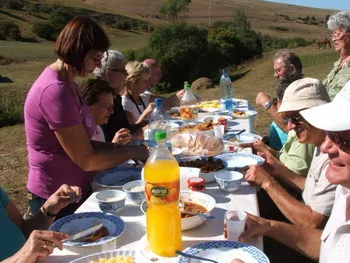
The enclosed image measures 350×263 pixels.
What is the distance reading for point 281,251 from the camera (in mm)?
2646

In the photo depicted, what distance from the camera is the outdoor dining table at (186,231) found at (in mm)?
1753

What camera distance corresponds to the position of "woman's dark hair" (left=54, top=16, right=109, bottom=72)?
8.37 ft

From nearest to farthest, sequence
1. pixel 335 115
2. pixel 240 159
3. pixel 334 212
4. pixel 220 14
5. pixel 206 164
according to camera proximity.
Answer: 1. pixel 335 115
2. pixel 334 212
3. pixel 206 164
4. pixel 240 159
5. pixel 220 14

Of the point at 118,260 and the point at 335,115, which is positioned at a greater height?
the point at 335,115

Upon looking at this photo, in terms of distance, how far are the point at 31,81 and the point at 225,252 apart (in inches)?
643

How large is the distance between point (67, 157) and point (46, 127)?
247 millimetres

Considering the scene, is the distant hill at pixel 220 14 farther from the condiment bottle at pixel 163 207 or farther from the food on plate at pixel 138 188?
the condiment bottle at pixel 163 207

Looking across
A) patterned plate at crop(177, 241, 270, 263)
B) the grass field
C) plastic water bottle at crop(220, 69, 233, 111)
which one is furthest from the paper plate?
the grass field

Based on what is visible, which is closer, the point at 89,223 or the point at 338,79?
the point at 89,223

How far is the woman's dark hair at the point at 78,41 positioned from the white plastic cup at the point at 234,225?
142cm

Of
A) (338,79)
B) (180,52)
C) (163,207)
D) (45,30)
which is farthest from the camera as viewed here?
(45,30)

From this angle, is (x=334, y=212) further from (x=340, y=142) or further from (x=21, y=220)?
(x=21, y=220)

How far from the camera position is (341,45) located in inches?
193

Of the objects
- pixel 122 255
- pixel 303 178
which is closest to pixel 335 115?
pixel 122 255
